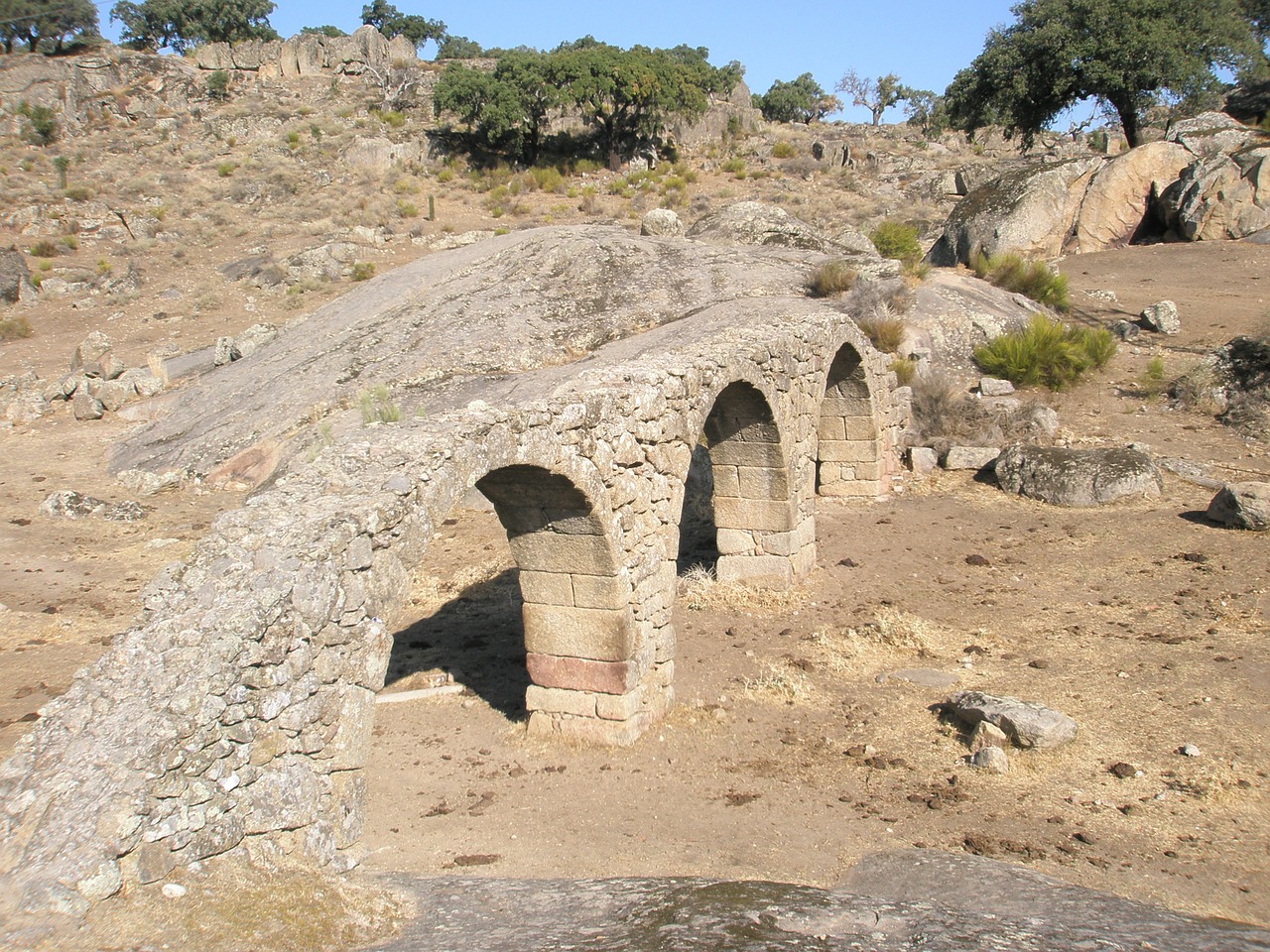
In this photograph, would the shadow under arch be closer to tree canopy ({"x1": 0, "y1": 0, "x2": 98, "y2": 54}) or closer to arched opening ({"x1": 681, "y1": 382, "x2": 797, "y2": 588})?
arched opening ({"x1": 681, "y1": 382, "x2": 797, "y2": 588})

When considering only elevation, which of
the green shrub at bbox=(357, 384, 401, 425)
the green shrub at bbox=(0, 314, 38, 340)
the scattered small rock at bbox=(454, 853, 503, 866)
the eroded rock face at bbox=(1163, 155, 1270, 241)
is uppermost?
the eroded rock face at bbox=(1163, 155, 1270, 241)

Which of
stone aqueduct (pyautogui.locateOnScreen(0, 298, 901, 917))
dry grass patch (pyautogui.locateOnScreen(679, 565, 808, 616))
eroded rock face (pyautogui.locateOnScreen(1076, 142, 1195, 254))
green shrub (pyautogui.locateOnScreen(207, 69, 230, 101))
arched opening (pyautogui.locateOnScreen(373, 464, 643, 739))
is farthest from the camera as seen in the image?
green shrub (pyautogui.locateOnScreen(207, 69, 230, 101))

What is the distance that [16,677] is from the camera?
848cm

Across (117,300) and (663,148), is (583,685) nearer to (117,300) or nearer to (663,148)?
(117,300)

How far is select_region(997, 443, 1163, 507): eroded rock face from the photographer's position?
1278 centimetres

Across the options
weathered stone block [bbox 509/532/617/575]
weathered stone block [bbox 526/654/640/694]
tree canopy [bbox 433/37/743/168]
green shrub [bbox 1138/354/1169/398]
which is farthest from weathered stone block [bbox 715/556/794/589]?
tree canopy [bbox 433/37/743/168]

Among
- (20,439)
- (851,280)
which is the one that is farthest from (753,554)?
(20,439)

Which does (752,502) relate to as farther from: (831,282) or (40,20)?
(40,20)

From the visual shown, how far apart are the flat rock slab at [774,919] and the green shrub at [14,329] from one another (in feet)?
70.1

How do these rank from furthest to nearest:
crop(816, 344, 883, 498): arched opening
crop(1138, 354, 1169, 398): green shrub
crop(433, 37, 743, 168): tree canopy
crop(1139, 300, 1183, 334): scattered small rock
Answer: crop(433, 37, 743, 168): tree canopy
crop(1139, 300, 1183, 334): scattered small rock
crop(1138, 354, 1169, 398): green shrub
crop(816, 344, 883, 498): arched opening

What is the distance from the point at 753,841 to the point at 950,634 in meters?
4.15

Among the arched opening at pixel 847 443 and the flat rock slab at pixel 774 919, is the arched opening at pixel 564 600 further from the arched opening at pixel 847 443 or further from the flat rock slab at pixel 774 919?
the arched opening at pixel 847 443

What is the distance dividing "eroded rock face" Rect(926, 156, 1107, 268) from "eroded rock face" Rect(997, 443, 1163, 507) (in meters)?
8.28

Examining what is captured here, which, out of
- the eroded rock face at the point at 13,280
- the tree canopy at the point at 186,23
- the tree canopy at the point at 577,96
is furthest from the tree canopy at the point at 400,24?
the eroded rock face at the point at 13,280
